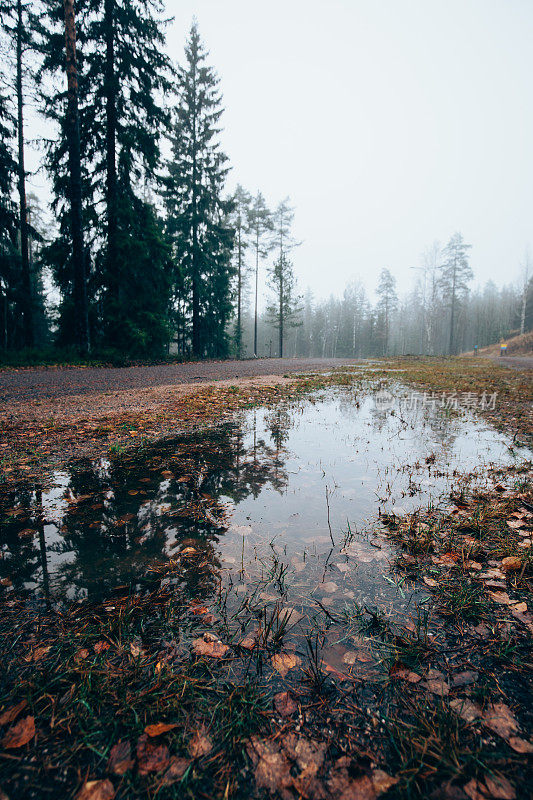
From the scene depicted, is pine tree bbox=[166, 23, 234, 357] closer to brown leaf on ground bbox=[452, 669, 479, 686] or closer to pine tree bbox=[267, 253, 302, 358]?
pine tree bbox=[267, 253, 302, 358]

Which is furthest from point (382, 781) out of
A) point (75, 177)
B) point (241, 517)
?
point (75, 177)

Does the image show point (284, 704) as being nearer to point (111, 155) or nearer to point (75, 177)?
point (75, 177)

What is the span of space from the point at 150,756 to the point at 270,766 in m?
0.36

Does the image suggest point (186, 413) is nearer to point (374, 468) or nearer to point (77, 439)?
point (77, 439)

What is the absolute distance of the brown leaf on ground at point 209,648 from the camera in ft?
4.57

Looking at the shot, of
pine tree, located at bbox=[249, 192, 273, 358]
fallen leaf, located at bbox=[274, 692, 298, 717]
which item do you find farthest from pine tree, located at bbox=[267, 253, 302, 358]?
fallen leaf, located at bbox=[274, 692, 298, 717]

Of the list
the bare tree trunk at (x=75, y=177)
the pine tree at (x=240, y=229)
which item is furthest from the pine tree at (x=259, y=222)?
the bare tree trunk at (x=75, y=177)

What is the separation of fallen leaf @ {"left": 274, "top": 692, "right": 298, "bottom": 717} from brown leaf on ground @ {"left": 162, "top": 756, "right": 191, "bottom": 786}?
0.32m

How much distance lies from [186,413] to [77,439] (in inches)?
73.8

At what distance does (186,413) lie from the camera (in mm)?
5852

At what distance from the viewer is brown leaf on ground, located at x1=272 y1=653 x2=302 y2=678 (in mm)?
1332

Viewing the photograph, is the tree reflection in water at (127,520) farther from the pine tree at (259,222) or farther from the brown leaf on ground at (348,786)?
the pine tree at (259,222)

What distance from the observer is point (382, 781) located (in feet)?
3.20

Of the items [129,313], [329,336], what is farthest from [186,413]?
[329,336]
